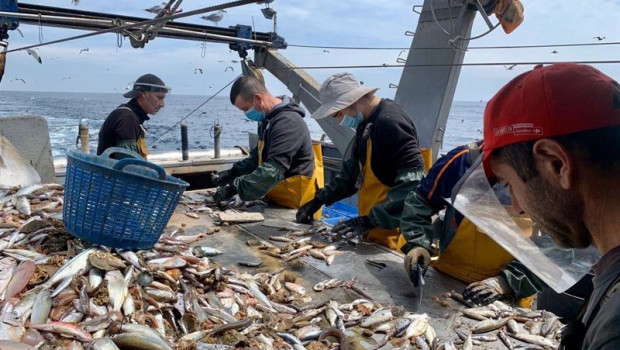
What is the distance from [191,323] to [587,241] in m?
2.46

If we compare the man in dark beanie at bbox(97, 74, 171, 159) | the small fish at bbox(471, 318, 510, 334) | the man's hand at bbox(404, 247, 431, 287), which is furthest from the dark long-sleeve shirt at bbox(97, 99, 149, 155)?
the small fish at bbox(471, 318, 510, 334)

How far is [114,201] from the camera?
3.41m

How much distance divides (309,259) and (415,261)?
42.1 inches

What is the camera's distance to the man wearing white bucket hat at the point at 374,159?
431 cm

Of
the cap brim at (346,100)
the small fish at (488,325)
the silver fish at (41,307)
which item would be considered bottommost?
the small fish at (488,325)

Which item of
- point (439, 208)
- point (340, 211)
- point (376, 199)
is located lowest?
point (340, 211)

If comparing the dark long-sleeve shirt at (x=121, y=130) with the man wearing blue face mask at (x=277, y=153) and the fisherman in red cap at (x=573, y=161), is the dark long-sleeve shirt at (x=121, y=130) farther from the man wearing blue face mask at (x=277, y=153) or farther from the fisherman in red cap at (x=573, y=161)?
the fisherman in red cap at (x=573, y=161)

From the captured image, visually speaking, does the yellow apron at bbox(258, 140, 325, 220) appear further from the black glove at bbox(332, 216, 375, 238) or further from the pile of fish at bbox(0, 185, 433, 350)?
the pile of fish at bbox(0, 185, 433, 350)

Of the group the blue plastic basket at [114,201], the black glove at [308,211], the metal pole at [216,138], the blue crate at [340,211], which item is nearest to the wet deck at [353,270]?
the black glove at [308,211]

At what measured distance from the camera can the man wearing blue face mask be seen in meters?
5.47

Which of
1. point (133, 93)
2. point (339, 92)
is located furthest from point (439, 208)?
point (133, 93)

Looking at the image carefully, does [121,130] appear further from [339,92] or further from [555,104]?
[555,104]

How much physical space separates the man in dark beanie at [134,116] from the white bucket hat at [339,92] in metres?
2.48

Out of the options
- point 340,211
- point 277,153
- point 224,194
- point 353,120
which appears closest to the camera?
point 353,120
